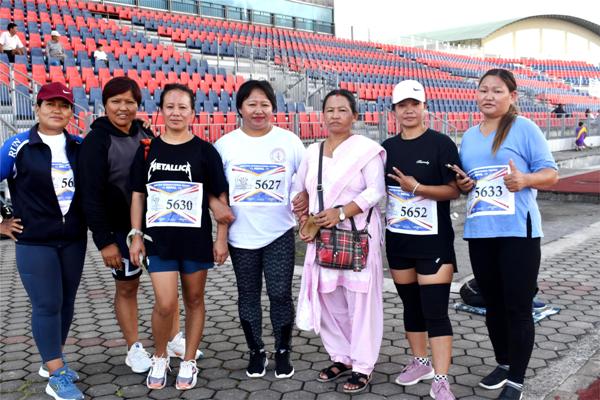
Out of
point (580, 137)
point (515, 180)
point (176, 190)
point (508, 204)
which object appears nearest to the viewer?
point (515, 180)

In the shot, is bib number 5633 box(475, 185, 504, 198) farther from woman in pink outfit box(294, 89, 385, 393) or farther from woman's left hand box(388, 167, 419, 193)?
woman in pink outfit box(294, 89, 385, 393)

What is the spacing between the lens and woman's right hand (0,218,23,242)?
3090 millimetres

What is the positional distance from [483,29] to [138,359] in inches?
2109

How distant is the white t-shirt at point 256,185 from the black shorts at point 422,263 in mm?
732

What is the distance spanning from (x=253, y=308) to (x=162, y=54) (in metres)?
14.7

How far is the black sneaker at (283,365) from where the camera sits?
3.42 meters

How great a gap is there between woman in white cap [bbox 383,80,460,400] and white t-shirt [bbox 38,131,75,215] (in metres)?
1.88

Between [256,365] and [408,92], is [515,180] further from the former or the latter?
[256,365]

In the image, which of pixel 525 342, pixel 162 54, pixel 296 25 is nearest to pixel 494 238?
pixel 525 342

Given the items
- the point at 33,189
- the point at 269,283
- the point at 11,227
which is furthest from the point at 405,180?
the point at 11,227

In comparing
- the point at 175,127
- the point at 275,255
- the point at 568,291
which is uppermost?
the point at 175,127

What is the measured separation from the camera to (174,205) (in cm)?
316

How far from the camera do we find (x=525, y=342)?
2.93 metres

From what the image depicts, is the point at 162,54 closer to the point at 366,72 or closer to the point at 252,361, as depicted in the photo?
the point at 366,72
